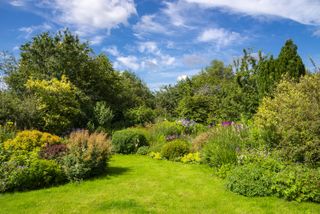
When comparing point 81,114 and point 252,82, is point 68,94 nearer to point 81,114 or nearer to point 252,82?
point 81,114

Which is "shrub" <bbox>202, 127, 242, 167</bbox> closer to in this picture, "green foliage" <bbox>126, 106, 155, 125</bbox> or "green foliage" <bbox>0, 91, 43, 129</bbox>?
"green foliage" <bbox>0, 91, 43, 129</bbox>

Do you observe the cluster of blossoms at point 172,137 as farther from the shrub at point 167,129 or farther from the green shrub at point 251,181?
the green shrub at point 251,181

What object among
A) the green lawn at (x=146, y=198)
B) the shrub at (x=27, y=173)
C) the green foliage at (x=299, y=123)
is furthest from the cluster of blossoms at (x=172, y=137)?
the shrub at (x=27, y=173)

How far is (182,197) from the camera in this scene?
6.64 meters

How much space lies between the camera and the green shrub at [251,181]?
6.49m

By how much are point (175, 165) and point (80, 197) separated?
4093 mm

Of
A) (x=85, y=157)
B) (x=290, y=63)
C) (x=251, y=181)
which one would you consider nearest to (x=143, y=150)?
(x=85, y=157)

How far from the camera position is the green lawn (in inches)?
230

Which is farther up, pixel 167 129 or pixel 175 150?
pixel 167 129

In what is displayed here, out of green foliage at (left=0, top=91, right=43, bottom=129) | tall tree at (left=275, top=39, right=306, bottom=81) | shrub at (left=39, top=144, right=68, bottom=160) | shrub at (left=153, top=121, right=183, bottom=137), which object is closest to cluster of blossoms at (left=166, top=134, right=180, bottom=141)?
shrub at (left=153, top=121, right=183, bottom=137)

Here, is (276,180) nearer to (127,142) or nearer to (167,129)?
(127,142)

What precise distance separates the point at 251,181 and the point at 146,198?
249 centimetres

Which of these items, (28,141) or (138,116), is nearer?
(28,141)

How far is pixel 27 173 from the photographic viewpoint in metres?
7.18
